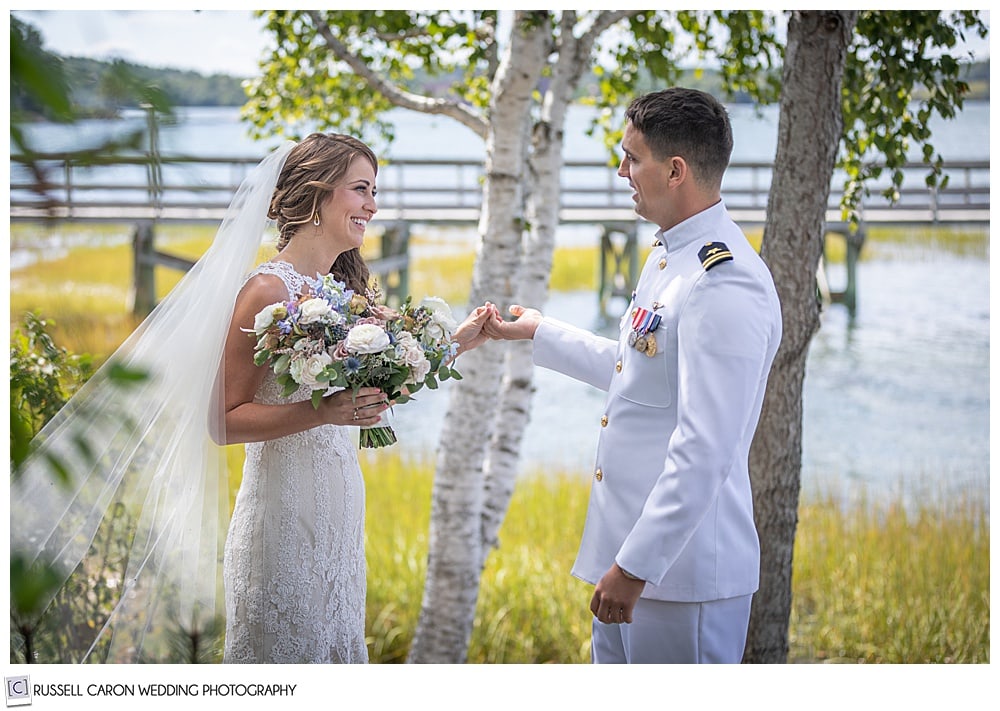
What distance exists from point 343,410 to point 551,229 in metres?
2.04

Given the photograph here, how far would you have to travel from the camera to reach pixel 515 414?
12.9 ft

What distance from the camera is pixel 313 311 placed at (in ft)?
6.66

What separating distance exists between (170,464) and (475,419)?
1.41m

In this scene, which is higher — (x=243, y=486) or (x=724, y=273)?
(x=724, y=273)

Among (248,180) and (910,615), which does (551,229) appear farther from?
(910,615)

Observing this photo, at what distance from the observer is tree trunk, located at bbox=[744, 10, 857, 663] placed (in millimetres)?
3021

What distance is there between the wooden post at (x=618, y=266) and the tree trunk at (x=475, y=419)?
286 inches

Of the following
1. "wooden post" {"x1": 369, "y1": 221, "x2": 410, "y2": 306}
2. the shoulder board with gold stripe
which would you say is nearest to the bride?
the shoulder board with gold stripe

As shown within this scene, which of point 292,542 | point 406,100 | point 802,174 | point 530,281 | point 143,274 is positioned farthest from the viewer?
point 143,274

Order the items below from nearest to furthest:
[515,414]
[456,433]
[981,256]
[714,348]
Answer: [714,348] → [456,433] → [515,414] → [981,256]

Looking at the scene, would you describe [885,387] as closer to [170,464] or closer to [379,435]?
[379,435]

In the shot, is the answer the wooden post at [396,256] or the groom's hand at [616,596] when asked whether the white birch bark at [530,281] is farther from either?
the wooden post at [396,256]

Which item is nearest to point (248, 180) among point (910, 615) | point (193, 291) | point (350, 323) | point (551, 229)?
point (193, 291)
